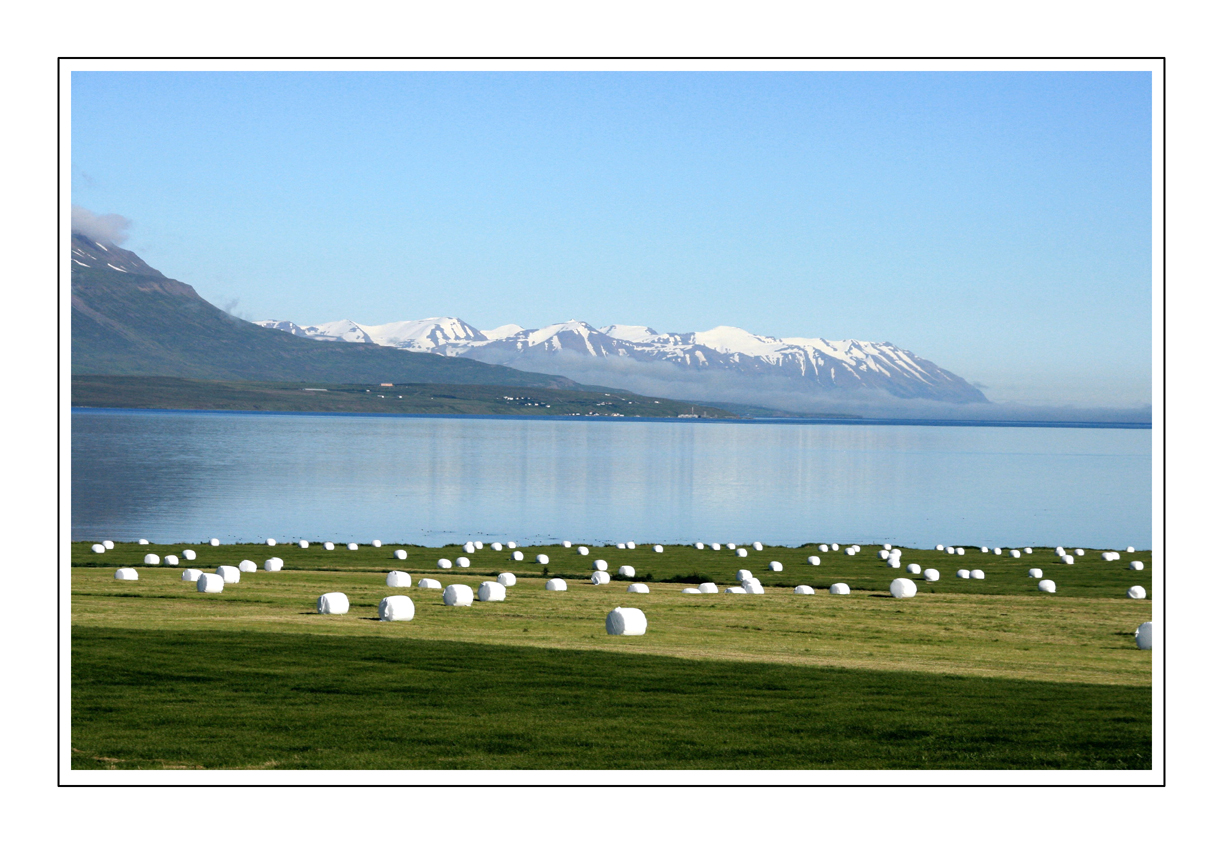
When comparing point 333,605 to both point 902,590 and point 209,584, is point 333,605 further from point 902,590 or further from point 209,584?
A: point 902,590

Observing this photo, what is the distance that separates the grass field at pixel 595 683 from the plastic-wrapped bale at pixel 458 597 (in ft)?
2.99

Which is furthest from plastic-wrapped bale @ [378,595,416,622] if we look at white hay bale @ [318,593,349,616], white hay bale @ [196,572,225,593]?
white hay bale @ [196,572,225,593]

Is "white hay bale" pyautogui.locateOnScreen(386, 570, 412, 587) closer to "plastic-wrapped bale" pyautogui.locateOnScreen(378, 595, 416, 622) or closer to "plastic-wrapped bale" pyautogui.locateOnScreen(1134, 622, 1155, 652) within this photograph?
"plastic-wrapped bale" pyautogui.locateOnScreen(378, 595, 416, 622)

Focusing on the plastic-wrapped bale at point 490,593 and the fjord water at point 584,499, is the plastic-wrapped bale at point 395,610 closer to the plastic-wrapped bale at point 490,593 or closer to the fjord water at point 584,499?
the plastic-wrapped bale at point 490,593

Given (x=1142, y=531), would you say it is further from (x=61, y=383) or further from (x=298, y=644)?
(x=61, y=383)

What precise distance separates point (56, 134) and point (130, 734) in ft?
28.5

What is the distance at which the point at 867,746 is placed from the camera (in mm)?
18062

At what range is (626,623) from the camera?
1147 inches

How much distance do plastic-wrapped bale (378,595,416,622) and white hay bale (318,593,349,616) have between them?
5.76 ft

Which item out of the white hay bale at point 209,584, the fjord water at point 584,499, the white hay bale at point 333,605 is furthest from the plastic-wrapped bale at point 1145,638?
the fjord water at point 584,499

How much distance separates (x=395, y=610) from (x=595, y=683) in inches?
384

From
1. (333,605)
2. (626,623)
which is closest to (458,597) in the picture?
(333,605)

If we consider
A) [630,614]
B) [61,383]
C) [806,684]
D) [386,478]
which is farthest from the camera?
[386,478]

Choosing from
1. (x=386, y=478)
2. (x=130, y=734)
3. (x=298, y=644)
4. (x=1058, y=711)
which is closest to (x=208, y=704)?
(x=130, y=734)
